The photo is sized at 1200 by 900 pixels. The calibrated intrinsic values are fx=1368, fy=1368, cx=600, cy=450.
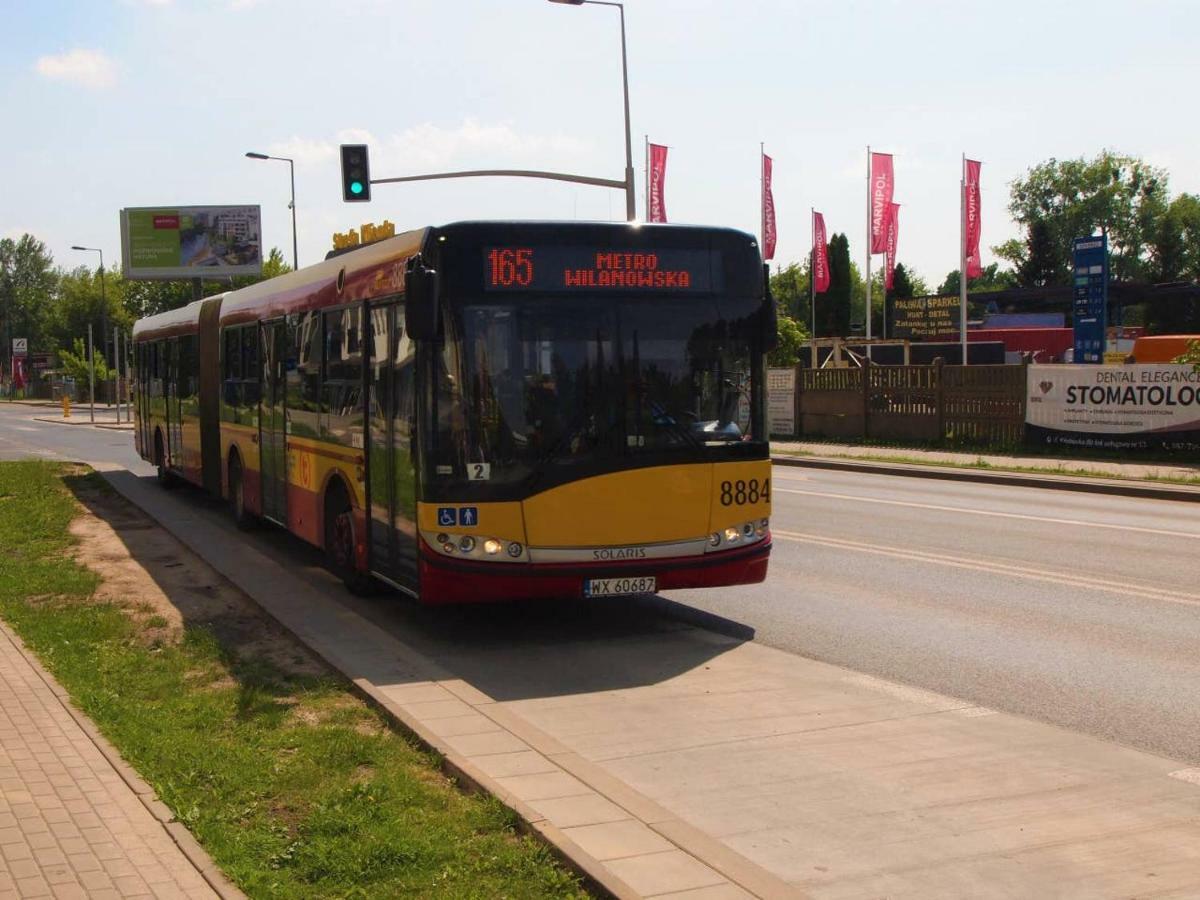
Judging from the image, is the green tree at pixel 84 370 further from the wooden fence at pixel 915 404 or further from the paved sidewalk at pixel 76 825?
the paved sidewalk at pixel 76 825

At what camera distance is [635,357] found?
941cm

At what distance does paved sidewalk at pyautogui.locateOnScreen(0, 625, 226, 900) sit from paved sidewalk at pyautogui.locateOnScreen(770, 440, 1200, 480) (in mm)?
19172

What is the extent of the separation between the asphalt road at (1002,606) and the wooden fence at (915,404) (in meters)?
9.41

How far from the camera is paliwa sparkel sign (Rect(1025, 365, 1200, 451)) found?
79.9ft

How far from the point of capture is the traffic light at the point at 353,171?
27953mm

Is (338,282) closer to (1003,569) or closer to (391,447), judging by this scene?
(391,447)

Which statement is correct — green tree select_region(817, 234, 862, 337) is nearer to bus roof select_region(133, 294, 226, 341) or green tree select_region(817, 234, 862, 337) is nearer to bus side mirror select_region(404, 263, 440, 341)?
bus roof select_region(133, 294, 226, 341)

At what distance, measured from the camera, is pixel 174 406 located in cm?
2097

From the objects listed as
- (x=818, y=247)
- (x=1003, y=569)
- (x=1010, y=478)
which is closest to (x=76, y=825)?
(x=1003, y=569)

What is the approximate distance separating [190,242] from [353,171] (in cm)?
4285

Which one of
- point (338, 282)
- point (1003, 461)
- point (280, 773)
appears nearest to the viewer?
point (280, 773)

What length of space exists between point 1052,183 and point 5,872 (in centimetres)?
12749

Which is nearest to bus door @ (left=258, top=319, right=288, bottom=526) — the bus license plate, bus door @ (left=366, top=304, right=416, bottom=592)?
bus door @ (left=366, top=304, right=416, bottom=592)

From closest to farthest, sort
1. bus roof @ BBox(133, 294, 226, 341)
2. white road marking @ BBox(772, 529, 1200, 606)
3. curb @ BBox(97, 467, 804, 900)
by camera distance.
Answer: curb @ BBox(97, 467, 804, 900) < white road marking @ BBox(772, 529, 1200, 606) < bus roof @ BBox(133, 294, 226, 341)
